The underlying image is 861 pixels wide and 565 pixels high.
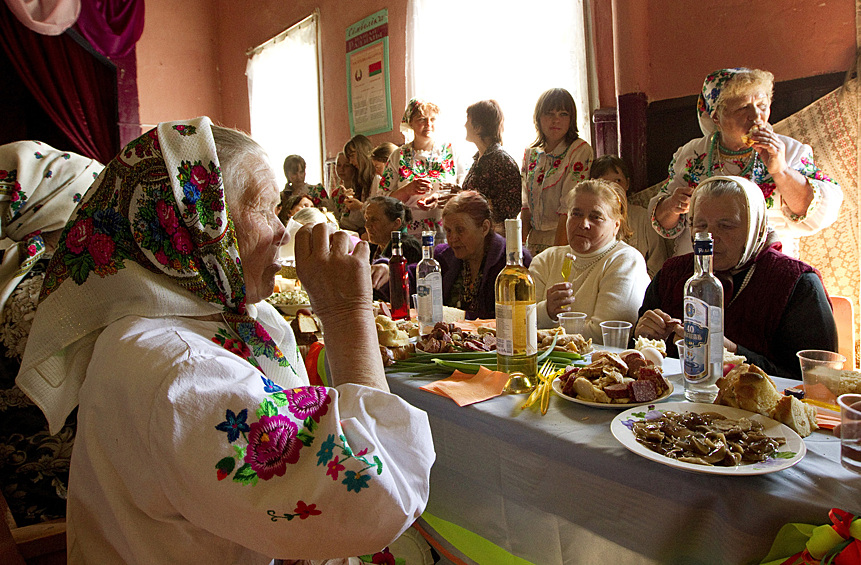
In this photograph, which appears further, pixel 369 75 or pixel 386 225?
pixel 369 75

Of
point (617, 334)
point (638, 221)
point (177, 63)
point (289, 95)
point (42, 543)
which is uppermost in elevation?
point (177, 63)

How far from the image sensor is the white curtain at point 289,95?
666 cm

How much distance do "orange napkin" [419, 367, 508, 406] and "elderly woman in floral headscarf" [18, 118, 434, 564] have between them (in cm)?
34

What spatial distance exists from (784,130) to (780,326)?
1.88 metres

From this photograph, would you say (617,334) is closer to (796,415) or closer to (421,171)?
(796,415)

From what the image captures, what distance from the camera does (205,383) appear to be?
713 mm

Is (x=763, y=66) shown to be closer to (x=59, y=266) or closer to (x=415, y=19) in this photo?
(x=415, y=19)

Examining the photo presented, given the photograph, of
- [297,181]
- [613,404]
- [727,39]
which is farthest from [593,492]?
[297,181]

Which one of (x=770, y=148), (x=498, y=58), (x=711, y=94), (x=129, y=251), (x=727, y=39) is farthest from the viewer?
(x=498, y=58)

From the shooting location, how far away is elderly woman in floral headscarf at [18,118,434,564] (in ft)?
2.29

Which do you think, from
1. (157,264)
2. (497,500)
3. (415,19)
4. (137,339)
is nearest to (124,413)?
(137,339)

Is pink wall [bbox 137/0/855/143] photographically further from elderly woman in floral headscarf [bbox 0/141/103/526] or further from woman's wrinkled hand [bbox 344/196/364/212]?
elderly woman in floral headscarf [bbox 0/141/103/526]

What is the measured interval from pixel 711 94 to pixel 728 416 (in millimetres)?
2141

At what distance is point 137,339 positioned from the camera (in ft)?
2.59
